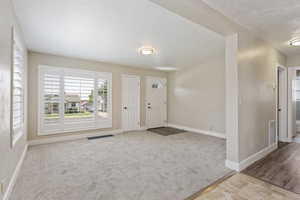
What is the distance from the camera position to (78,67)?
454 centimetres

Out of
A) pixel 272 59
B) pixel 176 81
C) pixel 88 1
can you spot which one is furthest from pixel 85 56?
pixel 272 59

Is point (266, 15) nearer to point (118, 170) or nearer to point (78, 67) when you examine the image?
point (118, 170)

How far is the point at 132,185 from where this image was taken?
2090 millimetres

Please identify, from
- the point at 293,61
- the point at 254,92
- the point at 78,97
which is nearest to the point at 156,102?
the point at 78,97

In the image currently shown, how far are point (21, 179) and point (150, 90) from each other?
460 cm

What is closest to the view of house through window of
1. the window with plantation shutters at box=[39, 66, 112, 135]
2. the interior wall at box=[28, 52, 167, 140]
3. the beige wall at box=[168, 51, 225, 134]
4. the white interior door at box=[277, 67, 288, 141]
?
the window with plantation shutters at box=[39, 66, 112, 135]

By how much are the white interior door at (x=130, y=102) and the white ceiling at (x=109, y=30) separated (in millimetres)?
1194

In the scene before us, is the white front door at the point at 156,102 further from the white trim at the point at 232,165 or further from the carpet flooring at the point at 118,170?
the white trim at the point at 232,165

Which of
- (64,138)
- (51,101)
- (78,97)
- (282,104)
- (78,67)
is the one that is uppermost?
(78,67)

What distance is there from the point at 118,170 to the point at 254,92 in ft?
9.53

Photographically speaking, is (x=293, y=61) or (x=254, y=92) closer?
(x=254, y=92)

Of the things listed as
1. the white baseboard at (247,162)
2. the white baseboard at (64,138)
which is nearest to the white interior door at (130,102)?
the white baseboard at (64,138)

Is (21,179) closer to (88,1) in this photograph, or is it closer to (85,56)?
(88,1)

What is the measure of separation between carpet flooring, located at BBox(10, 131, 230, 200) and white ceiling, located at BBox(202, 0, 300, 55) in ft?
8.03
